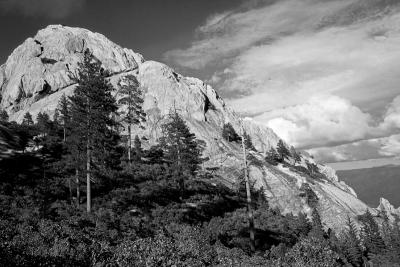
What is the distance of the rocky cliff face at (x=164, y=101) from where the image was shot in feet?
243

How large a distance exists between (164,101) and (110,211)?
73177 mm

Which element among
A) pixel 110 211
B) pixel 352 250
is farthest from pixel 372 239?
pixel 110 211

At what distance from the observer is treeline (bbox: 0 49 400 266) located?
11125 millimetres

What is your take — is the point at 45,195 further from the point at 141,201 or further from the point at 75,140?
the point at 141,201

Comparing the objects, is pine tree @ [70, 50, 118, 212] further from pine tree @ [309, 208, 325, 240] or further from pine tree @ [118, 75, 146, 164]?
pine tree @ [309, 208, 325, 240]

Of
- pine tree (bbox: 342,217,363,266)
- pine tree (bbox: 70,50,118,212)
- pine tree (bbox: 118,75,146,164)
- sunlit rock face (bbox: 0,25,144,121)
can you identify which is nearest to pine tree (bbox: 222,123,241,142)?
pine tree (bbox: 342,217,363,266)

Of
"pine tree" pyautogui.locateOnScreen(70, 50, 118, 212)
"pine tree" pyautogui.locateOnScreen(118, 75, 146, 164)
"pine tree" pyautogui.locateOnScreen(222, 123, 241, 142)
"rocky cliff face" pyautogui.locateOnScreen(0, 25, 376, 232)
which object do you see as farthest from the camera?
"pine tree" pyautogui.locateOnScreen(222, 123, 241, 142)

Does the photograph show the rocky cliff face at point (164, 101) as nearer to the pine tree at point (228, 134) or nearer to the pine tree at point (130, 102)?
the pine tree at point (228, 134)

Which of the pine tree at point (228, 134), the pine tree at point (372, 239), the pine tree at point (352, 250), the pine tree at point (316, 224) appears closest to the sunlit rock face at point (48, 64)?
the pine tree at point (228, 134)

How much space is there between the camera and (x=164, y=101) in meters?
99.4

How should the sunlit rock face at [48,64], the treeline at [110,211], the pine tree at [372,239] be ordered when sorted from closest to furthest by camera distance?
the treeline at [110,211] → the pine tree at [372,239] → the sunlit rock face at [48,64]

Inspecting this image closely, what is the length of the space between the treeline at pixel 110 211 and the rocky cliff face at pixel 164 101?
14849 millimetres

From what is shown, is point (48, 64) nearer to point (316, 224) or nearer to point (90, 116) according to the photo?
point (316, 224)

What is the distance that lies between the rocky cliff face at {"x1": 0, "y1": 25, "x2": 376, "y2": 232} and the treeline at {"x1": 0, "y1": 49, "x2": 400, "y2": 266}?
14849 mm
